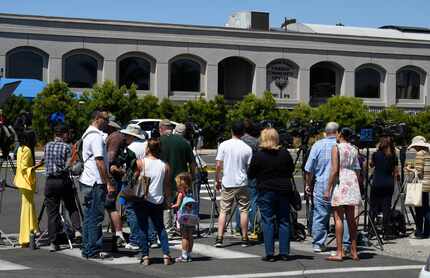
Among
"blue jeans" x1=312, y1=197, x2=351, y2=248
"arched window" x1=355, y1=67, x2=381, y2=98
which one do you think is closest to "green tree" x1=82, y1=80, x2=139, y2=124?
"arched window" x1=355, y1=67, x2=381, y2=98

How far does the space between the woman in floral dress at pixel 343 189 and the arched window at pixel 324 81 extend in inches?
1721

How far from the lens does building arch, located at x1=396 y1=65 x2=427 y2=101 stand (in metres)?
58.0

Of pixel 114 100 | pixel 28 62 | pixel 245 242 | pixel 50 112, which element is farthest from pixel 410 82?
pixel 245 242

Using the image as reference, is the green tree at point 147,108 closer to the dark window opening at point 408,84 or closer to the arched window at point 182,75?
the arched window at point 182,75

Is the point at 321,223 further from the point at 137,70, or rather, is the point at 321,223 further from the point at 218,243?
the point at 137,70

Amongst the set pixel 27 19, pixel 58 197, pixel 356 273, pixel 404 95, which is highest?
pixel 27 19

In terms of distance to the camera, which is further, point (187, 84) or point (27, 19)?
point (187, 84)

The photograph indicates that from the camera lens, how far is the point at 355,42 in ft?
183

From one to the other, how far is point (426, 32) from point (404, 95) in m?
10.1

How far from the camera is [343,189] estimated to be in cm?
1227

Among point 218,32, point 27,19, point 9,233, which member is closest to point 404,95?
point 218,32

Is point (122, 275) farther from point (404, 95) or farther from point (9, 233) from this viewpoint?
Answer: point (404, 95)

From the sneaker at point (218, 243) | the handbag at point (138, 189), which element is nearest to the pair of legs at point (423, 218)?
the sneaker at point (218, 243)

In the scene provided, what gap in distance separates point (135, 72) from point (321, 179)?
38.6 metres
